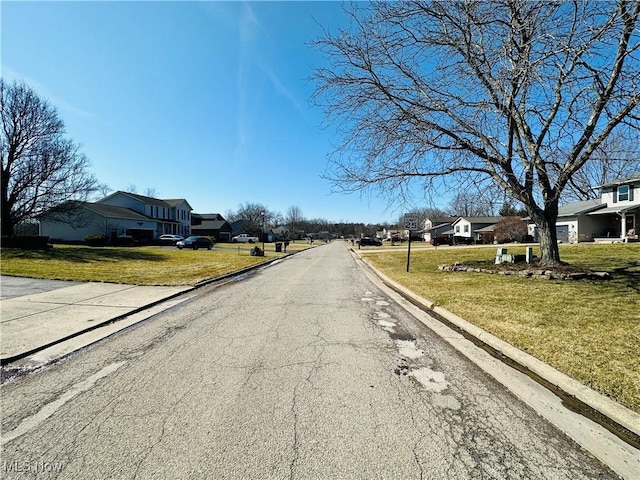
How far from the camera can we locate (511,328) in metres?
5.34

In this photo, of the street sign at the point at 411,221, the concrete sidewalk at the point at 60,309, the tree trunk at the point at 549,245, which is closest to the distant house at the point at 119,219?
the concrete sidewalk at the point at 60,309

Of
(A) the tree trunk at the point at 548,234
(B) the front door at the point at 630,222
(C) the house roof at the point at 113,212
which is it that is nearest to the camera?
(A) the tree trunk at the point at 548,234

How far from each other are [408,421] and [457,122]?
1058 centimetres

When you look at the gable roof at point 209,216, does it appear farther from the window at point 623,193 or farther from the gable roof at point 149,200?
the window at point 623,193

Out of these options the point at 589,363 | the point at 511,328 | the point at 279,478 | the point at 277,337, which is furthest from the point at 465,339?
Result: the point at 279,478

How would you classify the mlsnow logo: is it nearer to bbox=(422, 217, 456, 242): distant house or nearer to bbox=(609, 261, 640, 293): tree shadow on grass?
bbox=(609, 261, 640, 293): tree shadow on grass

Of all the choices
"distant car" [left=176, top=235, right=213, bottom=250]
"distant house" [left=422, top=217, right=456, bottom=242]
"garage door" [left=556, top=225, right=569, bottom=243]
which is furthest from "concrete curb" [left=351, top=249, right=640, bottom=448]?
"distant house" [left=422, top=217, right=456, bottom=242]

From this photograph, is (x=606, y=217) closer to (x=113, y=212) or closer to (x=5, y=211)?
(x=5, y=211)

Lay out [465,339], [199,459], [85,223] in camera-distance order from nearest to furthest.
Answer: [199,459] → [465,339] → [85,223]

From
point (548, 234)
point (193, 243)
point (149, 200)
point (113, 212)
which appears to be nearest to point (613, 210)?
point (548, 234)

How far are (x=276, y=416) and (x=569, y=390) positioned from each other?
3061mm

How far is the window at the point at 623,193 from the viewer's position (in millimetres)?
29500

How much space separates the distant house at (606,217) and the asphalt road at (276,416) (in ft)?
109

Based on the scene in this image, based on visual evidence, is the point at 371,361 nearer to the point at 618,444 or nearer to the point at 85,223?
the point at 618,444
